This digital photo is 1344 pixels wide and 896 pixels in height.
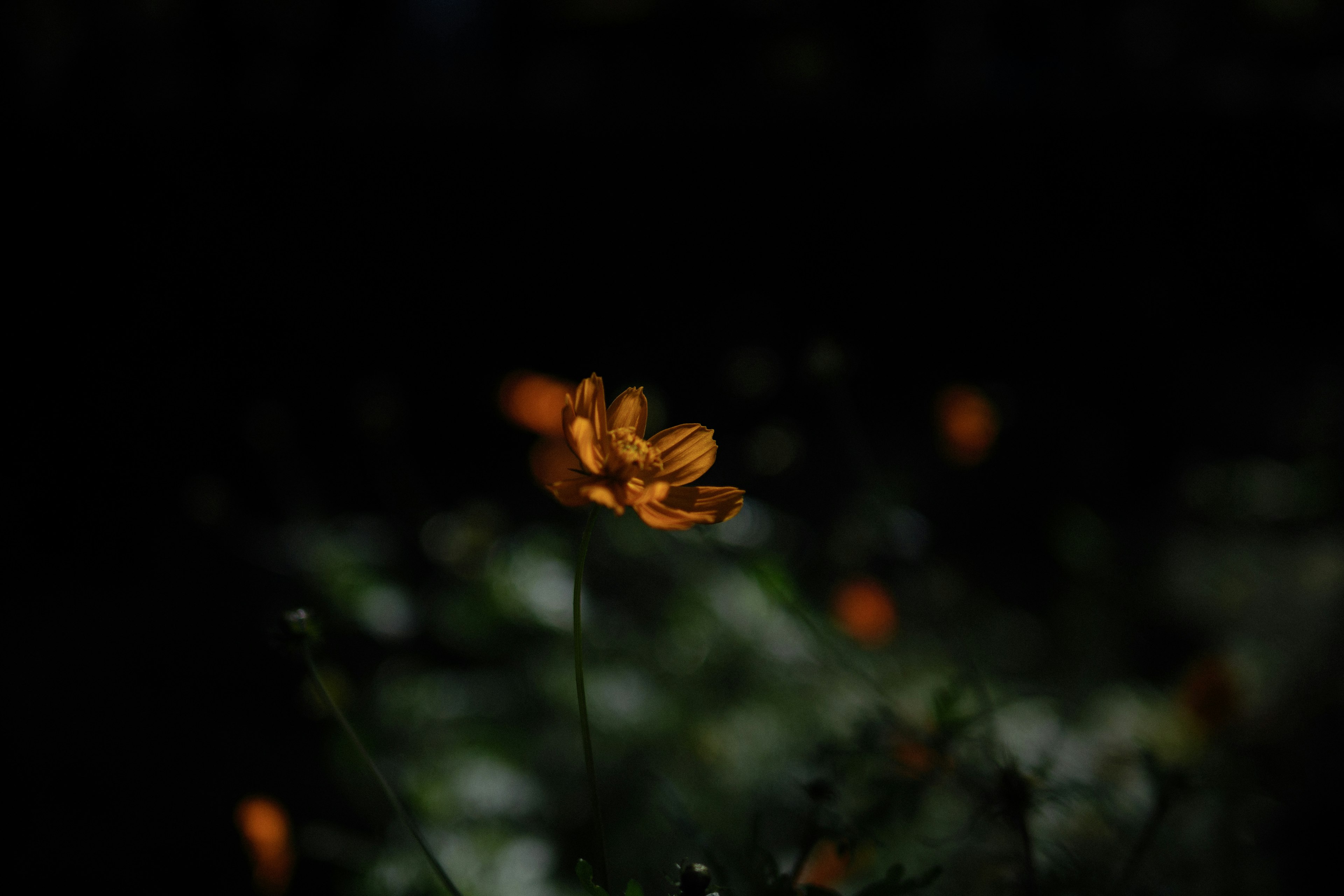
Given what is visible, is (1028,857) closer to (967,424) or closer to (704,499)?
(704,499)

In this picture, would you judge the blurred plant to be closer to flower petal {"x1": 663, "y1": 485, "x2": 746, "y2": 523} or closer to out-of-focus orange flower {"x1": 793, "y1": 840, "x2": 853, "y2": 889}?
flower petal {"x1": 663, "y1": 485, "x2": 746, "y2": 523}

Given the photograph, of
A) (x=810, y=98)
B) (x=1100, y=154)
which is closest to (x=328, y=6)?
(x=810, y=98)

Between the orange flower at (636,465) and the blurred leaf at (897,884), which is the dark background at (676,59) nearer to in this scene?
the orange flower at (636,465)

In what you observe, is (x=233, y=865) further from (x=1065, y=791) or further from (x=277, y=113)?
(x=277, y=113)

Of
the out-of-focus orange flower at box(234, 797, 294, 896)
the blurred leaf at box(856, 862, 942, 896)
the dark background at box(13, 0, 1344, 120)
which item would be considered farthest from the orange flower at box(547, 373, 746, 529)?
the dark background at box(13, 0, 1344, 120)

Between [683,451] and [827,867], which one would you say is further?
[827,867]

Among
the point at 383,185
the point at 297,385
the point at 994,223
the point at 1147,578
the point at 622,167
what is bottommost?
the point at 1147,578

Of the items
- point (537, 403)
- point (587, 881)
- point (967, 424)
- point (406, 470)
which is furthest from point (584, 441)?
point (406, 470)
